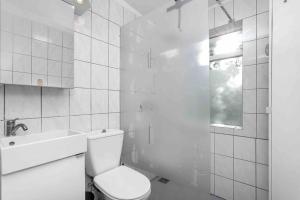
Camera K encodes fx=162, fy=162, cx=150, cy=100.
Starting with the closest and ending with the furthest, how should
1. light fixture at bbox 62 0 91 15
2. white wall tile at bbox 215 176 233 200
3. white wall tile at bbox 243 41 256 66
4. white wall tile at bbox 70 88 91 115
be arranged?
1. light fixture at bbox 62 0 91 15
2. white wall tile at bbox 70 88 91 115
3. white wall tile at bbox 243 41 256 66
4. white wall tile at bbox 215 176 233 200

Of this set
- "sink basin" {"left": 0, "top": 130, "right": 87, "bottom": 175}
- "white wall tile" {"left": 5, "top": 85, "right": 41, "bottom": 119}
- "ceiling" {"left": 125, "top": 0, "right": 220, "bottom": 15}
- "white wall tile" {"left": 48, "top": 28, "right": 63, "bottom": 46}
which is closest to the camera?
"sink basin" {"left": 0, "top": 130, "right": 87, "bottom": 175}

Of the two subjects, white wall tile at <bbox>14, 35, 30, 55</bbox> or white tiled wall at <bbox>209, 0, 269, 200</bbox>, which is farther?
Answer: white tiled wall at <bbox>209, 0, 269, 200</bbox>

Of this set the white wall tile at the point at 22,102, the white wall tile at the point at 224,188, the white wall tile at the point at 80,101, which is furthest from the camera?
the white wall tile at the point at 224,188

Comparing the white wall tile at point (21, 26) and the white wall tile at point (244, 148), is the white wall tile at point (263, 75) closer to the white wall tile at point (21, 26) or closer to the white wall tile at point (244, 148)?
the white wall tile at point (244, 148)

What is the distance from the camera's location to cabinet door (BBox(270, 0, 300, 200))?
3.52 feet

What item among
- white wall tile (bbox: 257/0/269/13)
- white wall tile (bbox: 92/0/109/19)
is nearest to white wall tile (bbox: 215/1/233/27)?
white wall tile (bbox: 257/0/269/13)

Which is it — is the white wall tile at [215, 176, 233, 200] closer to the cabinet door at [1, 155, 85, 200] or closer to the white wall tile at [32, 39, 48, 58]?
the cabinet door at [1, 155, 85, 200]

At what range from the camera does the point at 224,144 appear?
1894mm

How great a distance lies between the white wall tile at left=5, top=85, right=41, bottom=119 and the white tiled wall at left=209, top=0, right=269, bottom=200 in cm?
190

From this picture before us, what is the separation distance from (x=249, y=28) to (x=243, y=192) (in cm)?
175

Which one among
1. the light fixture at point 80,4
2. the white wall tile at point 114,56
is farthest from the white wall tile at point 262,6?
the light fixture at point 80,4

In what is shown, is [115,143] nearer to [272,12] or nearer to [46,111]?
[46,111]

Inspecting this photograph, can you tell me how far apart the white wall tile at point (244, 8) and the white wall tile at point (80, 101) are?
5.97ft

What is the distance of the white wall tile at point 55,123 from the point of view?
1359 millimetres
